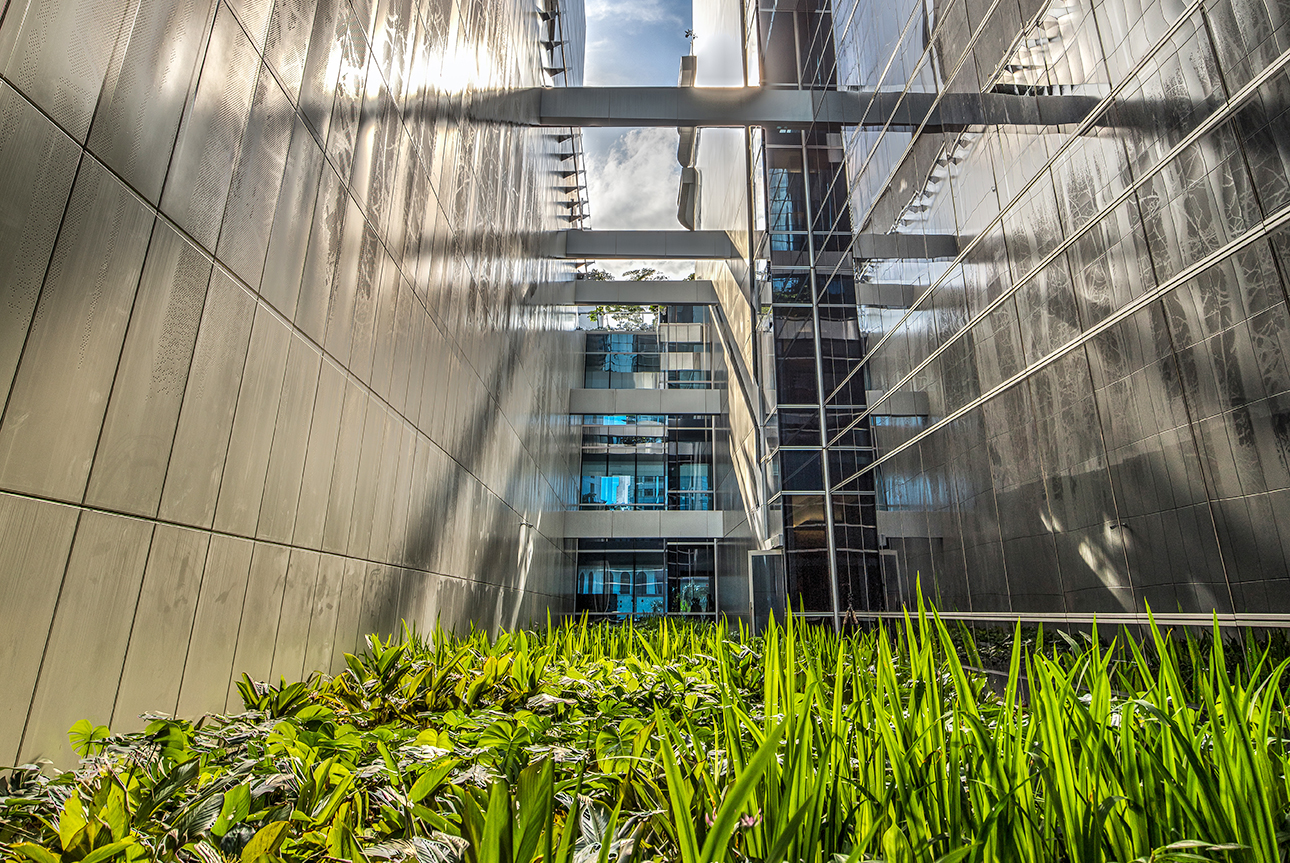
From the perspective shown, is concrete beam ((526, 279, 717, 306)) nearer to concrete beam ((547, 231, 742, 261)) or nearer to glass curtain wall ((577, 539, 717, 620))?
concrete beam ((547, 231, 742, 261))

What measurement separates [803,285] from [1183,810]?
12.9m

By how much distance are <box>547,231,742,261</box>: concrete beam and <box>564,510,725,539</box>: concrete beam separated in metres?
7.53

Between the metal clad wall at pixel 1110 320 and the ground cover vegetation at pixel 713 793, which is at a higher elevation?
the metal clad wall at pixel 1110 320

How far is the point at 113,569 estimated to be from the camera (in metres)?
3.26

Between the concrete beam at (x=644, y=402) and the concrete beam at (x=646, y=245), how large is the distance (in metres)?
4.64

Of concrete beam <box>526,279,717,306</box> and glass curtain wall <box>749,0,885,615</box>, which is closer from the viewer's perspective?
glass curtain wall <box>749,0,885,615</box>

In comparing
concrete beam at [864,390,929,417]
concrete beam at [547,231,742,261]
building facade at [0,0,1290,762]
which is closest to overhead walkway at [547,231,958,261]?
concrete beam at [547,231,742,261]

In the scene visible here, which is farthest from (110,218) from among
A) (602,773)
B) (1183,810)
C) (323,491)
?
(1183,810)

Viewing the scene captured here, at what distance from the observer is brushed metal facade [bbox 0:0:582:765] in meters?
2.80

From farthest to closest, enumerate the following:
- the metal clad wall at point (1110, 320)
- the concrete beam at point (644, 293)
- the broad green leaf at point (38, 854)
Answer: the concrete beam at point (644, 293) → the metal clad wall at point (1110, 320) → the broad green leaf at point (38, 854)

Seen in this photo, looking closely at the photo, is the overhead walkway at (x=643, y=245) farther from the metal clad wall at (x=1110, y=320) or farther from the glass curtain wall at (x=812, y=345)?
the metal clad wall at (x=1110, y=320)

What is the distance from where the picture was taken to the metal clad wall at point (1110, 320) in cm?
439

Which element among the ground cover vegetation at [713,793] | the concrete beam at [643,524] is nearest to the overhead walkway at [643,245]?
the concrete beam at [643,524]

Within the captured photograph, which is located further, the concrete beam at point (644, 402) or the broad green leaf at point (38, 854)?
the concrete beam at point (644, 402)
